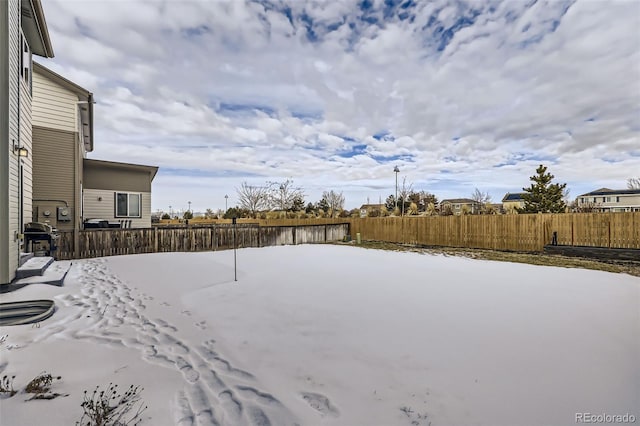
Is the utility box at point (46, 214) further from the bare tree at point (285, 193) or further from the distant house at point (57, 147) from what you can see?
the bare tree at point (285, 193)

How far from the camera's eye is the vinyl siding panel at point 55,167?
30.1 ft

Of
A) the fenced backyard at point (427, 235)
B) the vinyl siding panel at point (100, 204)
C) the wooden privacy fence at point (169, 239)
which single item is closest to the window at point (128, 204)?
the vinyl siding panel at point (100, 204)

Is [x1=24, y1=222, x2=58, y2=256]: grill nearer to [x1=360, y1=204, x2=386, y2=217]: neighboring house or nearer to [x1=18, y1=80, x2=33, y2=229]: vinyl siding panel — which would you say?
[x1=18, y1=80, x2=33, y2=229]: vinyl siding panel

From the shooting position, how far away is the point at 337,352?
9.80ft

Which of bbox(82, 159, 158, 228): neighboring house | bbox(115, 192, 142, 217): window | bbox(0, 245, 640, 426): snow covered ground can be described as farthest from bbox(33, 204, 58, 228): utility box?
bbox(0, 245, 640, 426): snow covered ground

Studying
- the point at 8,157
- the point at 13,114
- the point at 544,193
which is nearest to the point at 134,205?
the point at 13,114

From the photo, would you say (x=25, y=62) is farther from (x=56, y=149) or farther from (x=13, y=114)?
(x=56, y=149)

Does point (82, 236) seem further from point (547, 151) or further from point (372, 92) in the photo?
point (547, 151)

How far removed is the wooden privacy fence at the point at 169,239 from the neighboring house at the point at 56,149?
0.78m

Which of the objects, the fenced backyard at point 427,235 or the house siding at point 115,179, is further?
the house siding at point 115,179

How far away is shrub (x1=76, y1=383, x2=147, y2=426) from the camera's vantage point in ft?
6.10

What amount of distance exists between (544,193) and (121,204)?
1018 inches

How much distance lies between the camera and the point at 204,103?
14961mm

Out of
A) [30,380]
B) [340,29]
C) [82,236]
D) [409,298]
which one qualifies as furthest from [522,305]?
[82,236]
